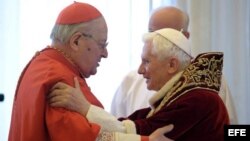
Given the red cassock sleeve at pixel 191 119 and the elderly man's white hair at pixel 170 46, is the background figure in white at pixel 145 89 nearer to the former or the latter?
the elderly man's white hair at pixel 170 46

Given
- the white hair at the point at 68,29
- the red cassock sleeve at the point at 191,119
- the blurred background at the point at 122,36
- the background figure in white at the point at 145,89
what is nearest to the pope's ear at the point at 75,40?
the white hair at the point at 68,29

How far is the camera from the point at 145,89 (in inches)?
97.3

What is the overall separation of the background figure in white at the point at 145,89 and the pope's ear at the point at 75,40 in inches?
36.4

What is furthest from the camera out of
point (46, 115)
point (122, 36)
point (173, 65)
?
point (122, 36)

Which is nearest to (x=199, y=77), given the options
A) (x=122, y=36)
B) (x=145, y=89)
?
(x=145, y=89)

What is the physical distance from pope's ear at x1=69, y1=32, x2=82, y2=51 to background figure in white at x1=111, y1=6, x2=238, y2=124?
924 mm

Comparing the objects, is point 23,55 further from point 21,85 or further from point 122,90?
point 21,85

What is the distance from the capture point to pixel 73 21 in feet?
4.84

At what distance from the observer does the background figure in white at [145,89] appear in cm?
232

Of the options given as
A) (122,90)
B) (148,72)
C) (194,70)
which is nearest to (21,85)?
(148,72)

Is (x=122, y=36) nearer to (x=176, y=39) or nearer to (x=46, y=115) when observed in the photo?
(x=176, y=39)

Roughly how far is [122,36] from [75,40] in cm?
156

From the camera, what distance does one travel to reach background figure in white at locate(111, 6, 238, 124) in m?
2.32

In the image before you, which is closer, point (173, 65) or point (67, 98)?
point (67, 98)
